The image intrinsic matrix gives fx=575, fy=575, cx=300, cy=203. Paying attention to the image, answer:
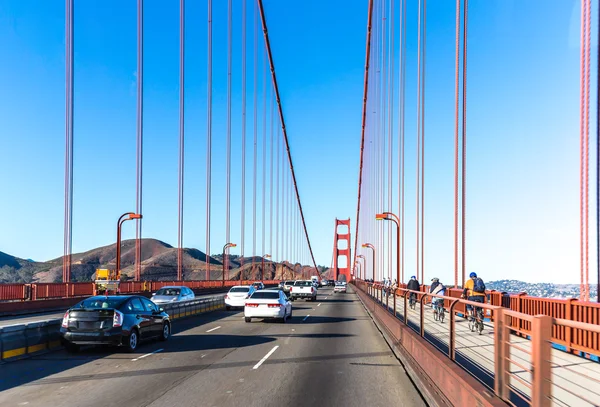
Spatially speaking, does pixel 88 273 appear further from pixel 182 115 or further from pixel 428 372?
pixel 428 372

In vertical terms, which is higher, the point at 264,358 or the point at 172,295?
the point at 264,358

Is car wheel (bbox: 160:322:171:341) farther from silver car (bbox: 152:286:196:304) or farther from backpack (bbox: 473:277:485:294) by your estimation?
silver car (bbox: 152:286:196:304)

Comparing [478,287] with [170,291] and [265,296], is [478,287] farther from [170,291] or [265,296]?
[170,291]

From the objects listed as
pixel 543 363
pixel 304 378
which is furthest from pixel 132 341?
pixel 543 363

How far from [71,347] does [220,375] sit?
5.04 m

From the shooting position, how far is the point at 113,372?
34.1ft

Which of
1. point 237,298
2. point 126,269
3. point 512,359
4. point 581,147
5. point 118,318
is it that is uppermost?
point 581,147

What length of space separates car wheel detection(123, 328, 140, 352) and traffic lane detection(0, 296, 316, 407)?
19cm

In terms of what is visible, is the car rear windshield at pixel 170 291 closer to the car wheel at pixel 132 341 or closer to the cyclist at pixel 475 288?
the car wheel at pixel 132 341

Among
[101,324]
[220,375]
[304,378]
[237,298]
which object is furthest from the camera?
[237,298]

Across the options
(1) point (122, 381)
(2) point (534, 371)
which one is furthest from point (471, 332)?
(2) point (534, 371)

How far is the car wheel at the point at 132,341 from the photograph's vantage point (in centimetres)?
1309

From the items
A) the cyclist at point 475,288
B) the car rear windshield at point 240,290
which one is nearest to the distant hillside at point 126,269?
the car rear windshield at point 240,290

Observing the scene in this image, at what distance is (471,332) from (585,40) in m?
7.08
